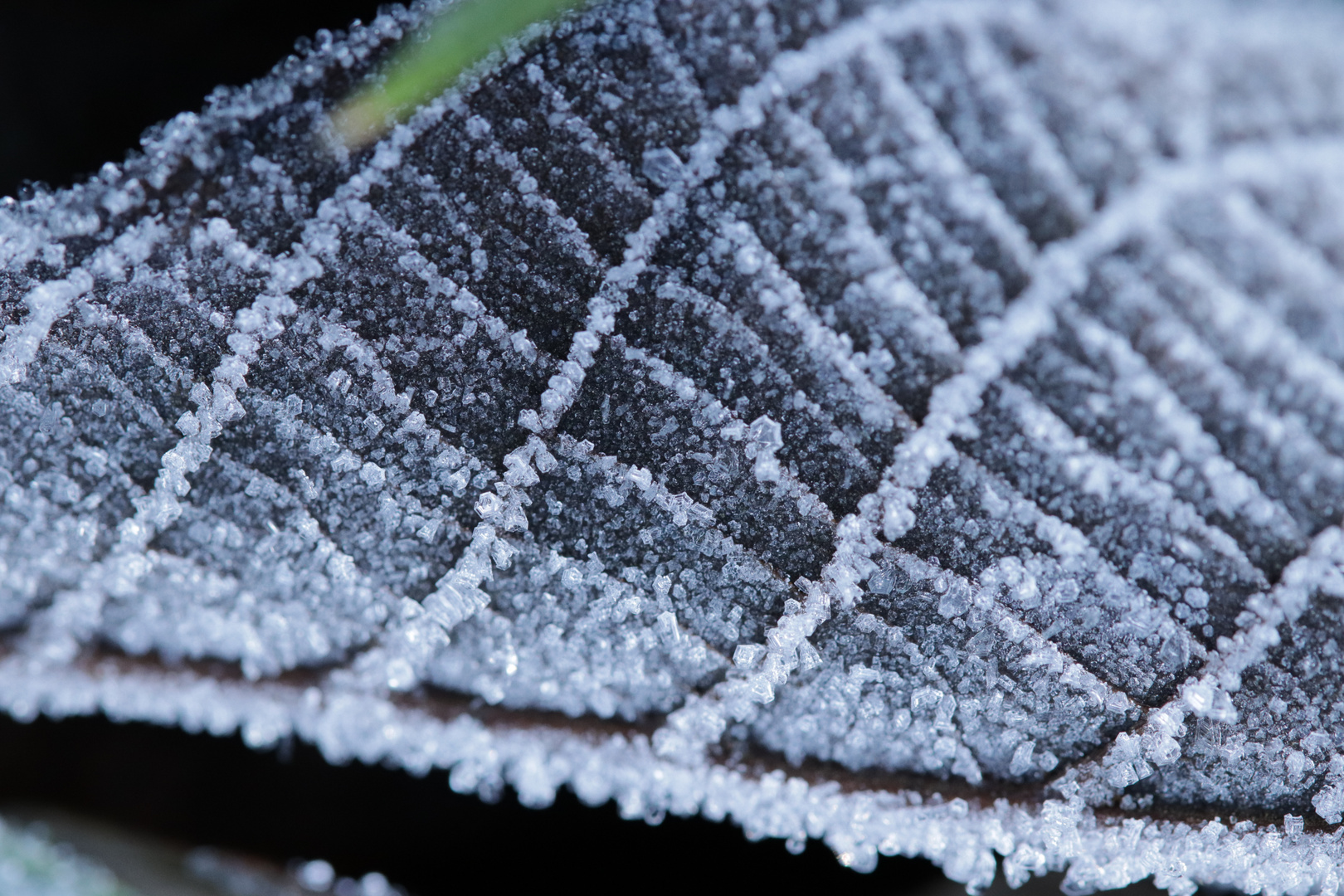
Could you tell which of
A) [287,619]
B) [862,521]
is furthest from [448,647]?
[862,521]

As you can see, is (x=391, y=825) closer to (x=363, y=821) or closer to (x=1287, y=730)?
(x=363, y=821)

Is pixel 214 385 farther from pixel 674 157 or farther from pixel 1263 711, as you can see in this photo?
pixel 1263 711

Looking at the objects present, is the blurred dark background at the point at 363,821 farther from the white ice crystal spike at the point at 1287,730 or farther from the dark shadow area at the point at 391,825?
the white ice crystal spike at the point at 1287,730

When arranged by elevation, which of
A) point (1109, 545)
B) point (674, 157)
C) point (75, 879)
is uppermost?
point (674, 157)

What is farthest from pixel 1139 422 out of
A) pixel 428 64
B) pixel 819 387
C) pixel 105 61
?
pixel 105 61

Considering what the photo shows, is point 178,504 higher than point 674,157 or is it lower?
lower

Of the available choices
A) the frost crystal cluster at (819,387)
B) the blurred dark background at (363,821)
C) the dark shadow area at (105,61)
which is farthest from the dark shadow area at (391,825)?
the dark shadow area at (105,61)

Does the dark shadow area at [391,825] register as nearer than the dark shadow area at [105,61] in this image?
No

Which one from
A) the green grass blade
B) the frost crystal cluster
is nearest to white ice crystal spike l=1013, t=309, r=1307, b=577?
the frost crystal cluster
